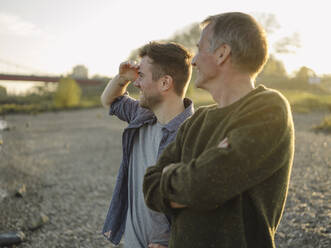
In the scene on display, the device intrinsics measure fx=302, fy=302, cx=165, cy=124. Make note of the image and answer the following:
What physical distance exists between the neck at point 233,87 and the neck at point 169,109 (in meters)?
0.72

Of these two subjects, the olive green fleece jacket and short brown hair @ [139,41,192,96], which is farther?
short brown hair @ [139,41,192,96]

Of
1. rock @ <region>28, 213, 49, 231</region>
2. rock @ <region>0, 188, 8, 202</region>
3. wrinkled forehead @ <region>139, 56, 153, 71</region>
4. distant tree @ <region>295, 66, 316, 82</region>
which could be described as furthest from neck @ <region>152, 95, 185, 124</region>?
distant tree @ <region>295, 66, 316, 82</region>

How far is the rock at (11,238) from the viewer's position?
3857 mm

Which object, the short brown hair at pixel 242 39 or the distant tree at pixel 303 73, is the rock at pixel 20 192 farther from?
the distant tree at pixel 303 73

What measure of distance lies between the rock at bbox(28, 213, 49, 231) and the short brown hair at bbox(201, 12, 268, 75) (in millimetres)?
4264

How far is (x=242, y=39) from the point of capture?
128cm

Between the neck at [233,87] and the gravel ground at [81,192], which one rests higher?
the neck at [233,87]

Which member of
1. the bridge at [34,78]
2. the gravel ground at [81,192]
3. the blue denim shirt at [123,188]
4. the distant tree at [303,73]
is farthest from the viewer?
the bridge at [34,78]

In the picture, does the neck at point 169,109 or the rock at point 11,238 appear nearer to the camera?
the neck at point 169,109

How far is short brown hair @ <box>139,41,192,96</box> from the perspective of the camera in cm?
209

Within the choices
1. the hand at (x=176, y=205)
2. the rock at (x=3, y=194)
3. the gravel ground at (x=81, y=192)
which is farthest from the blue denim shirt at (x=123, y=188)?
the rock at (x=3, y=194)

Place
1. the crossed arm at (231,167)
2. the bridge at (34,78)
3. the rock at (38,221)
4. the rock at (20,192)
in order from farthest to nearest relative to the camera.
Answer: the bridge at (34,78) < the rock at (20,192) < the rock at (38,221) < the crossed arm at (231,167)

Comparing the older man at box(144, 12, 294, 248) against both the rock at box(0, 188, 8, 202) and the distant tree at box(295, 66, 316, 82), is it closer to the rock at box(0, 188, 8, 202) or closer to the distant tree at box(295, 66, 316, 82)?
the rock at box(0, 188, 8, 202)

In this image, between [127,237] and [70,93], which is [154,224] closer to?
[127,237]
